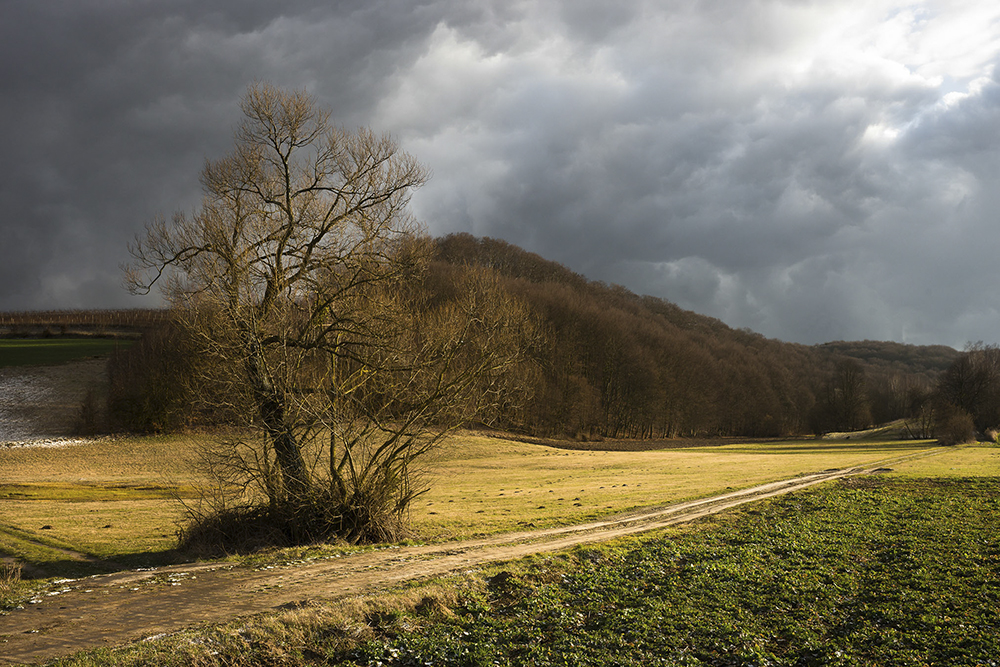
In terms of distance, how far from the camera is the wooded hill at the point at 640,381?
3145 inches

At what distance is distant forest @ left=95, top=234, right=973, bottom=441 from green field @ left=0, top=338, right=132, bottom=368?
15961mm

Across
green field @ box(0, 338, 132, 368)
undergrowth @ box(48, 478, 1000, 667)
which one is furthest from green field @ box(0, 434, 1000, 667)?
green field @ box(0, 338, 132, 368)

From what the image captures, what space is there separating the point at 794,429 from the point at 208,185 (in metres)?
126

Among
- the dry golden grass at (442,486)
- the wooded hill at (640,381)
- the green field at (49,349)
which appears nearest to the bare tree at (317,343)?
the dry golden grass at (442,486)

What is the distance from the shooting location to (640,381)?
89.4 metres

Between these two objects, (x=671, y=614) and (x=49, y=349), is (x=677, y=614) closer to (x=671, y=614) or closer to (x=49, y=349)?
(x=671, y=614)

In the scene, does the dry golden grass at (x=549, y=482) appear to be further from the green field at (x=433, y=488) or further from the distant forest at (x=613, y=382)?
the distant forest at (x=613, y=382)

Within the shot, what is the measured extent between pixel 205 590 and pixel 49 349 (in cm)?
9199

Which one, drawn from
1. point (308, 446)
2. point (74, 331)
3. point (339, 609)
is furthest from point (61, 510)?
point (74, 331)

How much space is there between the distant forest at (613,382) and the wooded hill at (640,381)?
0.21m

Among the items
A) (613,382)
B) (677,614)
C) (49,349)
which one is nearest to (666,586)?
(677,614)

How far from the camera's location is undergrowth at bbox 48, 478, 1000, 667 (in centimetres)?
982

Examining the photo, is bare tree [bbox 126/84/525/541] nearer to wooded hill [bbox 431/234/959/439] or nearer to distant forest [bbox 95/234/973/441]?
distant forest [bbox 95/234/973/441]

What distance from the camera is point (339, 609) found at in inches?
430
